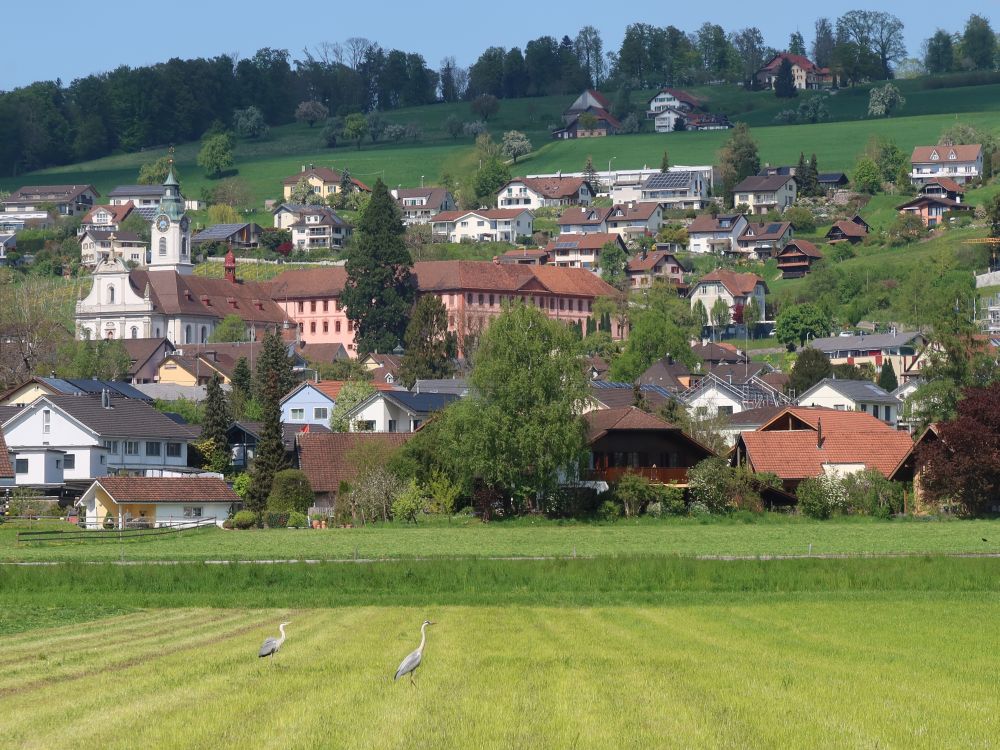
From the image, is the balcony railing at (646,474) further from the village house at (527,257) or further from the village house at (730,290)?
the village house at (527,257)

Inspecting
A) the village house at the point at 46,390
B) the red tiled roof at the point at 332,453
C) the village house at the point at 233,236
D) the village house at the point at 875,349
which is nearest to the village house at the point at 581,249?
the village house at the point at 233,236

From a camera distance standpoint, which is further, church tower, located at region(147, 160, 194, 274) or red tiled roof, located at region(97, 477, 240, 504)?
church tower, located at region(147, 160, 194, 274)

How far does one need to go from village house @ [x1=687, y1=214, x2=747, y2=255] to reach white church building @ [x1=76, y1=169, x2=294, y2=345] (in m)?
47.4

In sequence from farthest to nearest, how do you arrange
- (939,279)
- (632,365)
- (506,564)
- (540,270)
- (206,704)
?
1. (540,270)
2. (939,279)
3. (632,365)
4. (506,564)
5. (206,704)

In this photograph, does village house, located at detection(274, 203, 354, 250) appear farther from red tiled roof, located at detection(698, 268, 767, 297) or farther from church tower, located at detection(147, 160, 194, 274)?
red tiled roof, located at detection(698, 268, 767, 297)

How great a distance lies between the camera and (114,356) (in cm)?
12438

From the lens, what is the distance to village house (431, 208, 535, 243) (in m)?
196

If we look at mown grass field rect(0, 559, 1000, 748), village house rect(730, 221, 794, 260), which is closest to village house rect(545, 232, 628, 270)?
village house rect(730, 221, 794, 260)

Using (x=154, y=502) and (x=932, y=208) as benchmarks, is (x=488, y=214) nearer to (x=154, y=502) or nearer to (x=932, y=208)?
(x=932, y=208)

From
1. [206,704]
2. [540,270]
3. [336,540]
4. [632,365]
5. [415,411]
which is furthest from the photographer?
[540,270]

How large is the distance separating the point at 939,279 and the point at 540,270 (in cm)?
4068

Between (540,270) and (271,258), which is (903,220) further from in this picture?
(271,258)

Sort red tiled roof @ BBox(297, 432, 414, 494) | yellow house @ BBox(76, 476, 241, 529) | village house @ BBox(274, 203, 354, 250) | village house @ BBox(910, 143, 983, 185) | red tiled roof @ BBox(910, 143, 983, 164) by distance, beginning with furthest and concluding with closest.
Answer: red tiled roof @ BBox(910, 143, 983, 164), village house @ BBox(910, 143, 983, 185), village house @ BBox(274, 203, 354, 250), red tiled roof @ BBox(297, 432, 414, 494), yellow house @ BBox(76, 476, 241, 529)

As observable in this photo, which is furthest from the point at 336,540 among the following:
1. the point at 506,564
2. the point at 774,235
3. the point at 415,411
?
the point at 774,235
